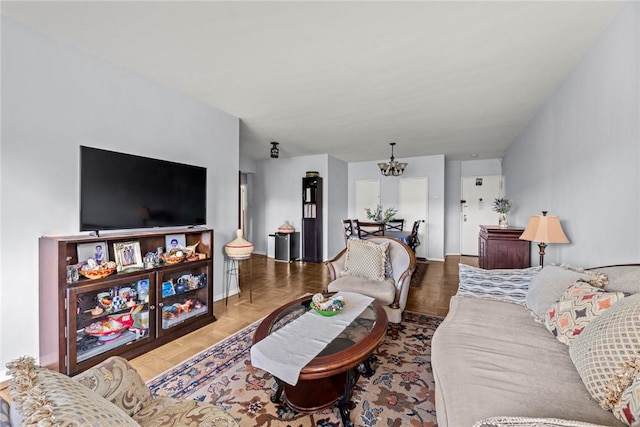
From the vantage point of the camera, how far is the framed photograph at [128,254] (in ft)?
7.44

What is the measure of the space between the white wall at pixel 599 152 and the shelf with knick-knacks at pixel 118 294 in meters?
3.32

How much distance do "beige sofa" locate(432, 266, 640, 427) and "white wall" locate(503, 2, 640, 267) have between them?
402 mm

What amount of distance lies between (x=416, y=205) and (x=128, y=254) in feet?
19.1

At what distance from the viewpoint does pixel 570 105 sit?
2.56 m

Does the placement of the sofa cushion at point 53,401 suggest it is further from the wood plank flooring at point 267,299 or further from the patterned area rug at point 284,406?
the wood plank flooring at point 267,299

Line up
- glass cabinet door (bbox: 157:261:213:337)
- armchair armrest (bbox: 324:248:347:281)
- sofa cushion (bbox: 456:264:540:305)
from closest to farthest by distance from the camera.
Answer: sofa cushion (bbox: 456:264:540:305), glass cabinet door (bbox: 157:261:213:337), armchair armrest (bbox: 324:248:347:281)

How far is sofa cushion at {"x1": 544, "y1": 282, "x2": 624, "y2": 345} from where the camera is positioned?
1.36 metres

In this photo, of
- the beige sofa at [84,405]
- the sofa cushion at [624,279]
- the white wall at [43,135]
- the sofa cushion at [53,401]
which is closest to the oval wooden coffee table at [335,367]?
the beige sofa at [84,405]

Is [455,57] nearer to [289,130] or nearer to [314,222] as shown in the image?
[289,130]

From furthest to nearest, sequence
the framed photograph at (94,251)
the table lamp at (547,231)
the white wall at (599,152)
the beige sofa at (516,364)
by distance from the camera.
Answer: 1. the table lamp at (547,231)
2. the framed photograph at (94,251)
3. the white wall at (599,152)
4. the beige sofa at (516,364)

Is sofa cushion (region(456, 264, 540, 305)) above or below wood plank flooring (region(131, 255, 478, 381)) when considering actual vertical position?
above

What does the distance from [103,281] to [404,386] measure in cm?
230

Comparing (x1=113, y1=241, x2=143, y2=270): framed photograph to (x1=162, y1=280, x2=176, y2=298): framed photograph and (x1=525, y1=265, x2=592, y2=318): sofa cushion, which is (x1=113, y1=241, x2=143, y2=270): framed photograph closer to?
(x1=162, y1=280, x2=176, y2=298): framed photograph

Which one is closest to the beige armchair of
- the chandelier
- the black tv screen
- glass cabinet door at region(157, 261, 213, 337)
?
glass cabinet door at region(157, 261, 213, 337)
